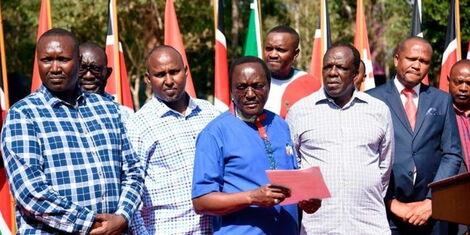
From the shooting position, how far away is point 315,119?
5.73 meters

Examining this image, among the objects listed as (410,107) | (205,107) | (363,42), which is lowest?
(410,107)

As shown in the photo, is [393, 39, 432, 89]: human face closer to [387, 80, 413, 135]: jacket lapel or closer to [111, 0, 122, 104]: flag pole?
[387, 80, 413, 135]: jacket lapel

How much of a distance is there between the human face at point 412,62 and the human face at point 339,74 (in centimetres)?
74

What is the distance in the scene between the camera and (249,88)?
195 inches

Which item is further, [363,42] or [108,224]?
[363,42]

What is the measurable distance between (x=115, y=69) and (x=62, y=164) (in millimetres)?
4845

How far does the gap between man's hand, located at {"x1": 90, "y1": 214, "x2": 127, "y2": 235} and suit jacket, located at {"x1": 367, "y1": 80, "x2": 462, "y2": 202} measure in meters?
2.29

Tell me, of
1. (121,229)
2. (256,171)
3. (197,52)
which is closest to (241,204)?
(256,171)

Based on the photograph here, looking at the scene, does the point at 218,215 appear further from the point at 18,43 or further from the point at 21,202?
the point at 18,43

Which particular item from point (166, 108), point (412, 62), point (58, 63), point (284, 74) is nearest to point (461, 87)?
point (412, 62)

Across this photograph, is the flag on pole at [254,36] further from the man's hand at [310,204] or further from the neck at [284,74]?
the man's hand at [310,204]

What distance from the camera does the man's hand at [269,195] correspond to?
4527 millimetres

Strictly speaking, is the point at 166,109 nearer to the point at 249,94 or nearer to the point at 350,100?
the point at 249,94

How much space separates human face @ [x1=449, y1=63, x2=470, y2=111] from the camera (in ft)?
23.5
